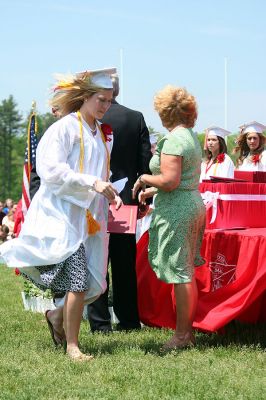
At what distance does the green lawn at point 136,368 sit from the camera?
456 cm

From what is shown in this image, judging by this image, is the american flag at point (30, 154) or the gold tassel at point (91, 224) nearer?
the gold tassel at point (91, 224)

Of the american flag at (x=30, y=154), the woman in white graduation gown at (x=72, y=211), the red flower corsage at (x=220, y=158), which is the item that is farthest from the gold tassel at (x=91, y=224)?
the red flower corsage at (x=220, y=158)

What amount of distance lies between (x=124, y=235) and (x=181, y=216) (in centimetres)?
128

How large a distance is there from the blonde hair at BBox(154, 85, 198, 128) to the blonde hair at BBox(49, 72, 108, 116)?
1.52ft

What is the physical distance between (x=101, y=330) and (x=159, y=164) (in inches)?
66.7

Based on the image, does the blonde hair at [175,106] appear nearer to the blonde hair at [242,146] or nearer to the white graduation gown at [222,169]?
the white graduation gown at [222,169]

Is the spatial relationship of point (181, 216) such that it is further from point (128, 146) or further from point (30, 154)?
point (30, 154)

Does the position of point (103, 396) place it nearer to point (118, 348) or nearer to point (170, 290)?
point (118, 348)

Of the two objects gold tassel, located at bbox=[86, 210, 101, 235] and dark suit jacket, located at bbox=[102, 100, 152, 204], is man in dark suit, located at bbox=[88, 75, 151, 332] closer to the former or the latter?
dark suit jacket, located at bbox=[102, 100, 152, 204]

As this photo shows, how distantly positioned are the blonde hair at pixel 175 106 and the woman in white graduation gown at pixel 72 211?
39 cm

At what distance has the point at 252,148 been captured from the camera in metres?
9.40

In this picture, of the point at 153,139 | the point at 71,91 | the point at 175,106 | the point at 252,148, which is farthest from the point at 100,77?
the point at 153,139

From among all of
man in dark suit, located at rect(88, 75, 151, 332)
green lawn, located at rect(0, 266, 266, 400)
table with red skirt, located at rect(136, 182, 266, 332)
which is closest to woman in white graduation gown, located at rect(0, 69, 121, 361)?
green lawn, located at rect(0, 266, 266, 400)

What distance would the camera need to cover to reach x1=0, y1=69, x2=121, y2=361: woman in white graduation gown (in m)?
5.37
